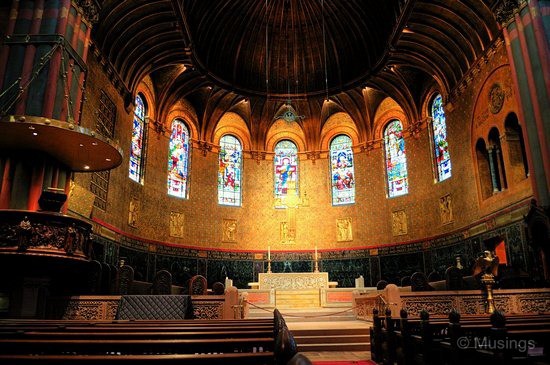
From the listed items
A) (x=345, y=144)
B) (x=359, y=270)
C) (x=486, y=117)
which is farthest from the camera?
(x=345, y=144)

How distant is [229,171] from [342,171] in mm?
7007

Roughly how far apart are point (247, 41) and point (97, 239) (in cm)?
1438

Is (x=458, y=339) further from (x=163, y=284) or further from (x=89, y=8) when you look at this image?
(x=89, y=8)

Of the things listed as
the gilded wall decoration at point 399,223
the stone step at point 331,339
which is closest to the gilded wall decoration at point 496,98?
the gilded wall decoration at point 399,223

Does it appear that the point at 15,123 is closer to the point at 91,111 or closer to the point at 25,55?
the point at 25,55

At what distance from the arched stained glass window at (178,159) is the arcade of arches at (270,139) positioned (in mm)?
124

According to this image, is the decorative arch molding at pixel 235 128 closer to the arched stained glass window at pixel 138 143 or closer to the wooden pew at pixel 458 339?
the arched stained glass window at pixel 138 143

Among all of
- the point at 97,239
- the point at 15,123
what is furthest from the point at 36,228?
the point at 97,239

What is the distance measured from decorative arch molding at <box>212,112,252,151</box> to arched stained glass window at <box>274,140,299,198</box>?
6.75ft

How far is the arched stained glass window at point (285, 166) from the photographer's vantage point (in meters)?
26.2

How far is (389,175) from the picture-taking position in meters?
24.0

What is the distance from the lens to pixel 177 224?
22.2 m

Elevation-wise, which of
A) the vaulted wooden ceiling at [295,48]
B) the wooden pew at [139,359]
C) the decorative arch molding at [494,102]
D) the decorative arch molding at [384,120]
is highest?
the vaulted wooden ceiling at [295,48]

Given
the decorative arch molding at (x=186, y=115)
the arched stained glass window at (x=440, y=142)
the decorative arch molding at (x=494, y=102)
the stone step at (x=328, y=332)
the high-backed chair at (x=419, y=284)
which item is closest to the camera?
the stone step at (x=328, y=332)
